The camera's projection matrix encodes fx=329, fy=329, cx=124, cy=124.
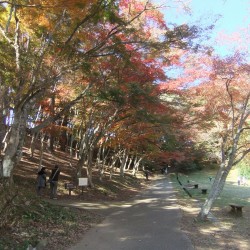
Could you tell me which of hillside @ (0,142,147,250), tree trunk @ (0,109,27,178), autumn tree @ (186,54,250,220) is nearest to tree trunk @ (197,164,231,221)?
autumn tree @ (186,54,250,220)

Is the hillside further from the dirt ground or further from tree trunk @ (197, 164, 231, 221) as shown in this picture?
tree trunk @ (197, 164, 231, 221)

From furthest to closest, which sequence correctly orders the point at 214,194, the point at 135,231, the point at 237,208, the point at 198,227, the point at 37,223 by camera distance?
the point at 237,208 < the point at 214,194 < the point at 198,227 < the point at 135,231 < the point at 37,223

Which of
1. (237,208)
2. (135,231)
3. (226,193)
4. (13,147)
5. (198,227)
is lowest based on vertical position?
(135,231)

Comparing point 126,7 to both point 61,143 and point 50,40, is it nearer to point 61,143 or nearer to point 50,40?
point 50,40

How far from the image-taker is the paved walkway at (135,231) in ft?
26.8

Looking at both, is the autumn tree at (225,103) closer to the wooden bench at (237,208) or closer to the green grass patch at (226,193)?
the wooden bench at (237,208)

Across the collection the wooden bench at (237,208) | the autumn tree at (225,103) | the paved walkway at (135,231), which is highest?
the autumn tree at (225,103)

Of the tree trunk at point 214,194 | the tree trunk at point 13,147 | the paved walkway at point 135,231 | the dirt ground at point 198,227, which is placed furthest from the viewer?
the tree trunk at point 214,194

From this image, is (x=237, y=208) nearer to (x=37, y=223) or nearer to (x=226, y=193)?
(x=37, y=223)

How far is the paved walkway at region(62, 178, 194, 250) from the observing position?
8.16 meters

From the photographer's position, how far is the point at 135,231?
9797 millimetres

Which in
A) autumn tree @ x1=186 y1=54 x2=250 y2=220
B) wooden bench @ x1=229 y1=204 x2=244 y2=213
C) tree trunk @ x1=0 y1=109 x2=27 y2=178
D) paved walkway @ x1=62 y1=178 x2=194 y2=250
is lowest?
paved walkway @ x1=62 y1=178 x2=194 y2=250

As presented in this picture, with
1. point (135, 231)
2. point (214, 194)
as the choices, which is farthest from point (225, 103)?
point (135, 231)

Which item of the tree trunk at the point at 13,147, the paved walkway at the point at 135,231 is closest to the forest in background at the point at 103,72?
the tree trunk at the point at 13,147
